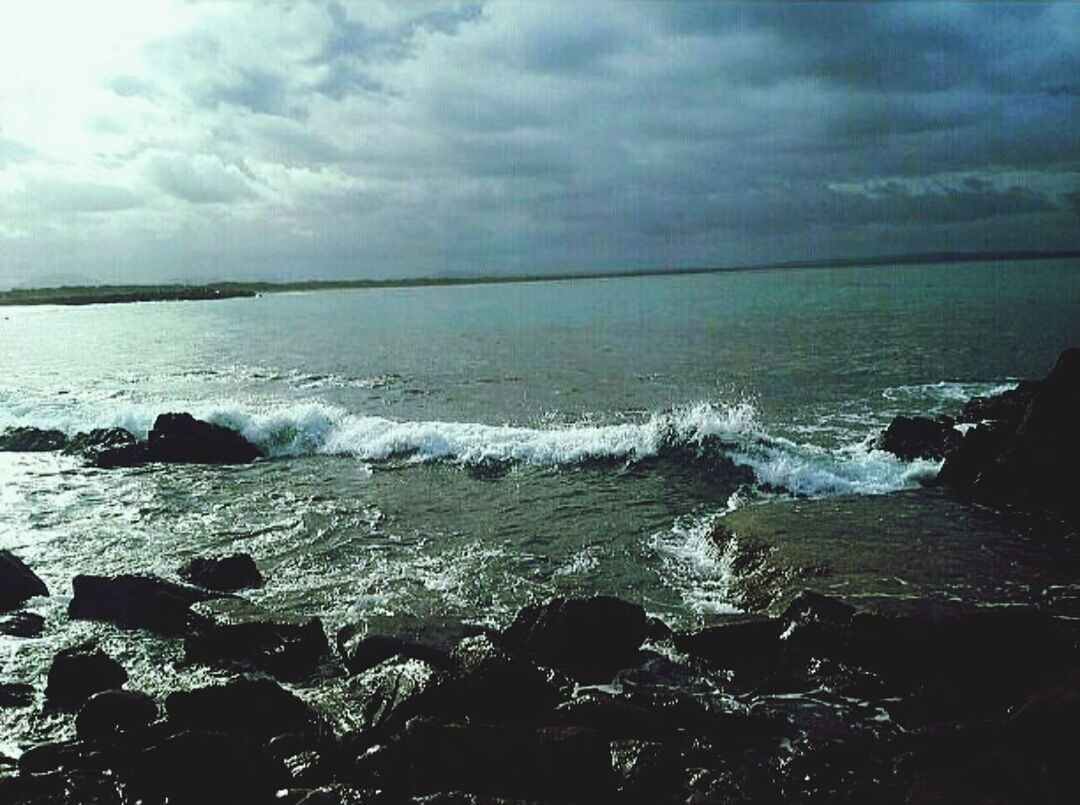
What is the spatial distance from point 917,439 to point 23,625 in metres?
20.7

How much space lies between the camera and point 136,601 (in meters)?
12.2

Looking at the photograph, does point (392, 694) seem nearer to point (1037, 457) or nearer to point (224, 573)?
point (224, 573)

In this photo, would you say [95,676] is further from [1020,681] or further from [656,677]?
[1020,681]

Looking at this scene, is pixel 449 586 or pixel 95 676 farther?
pixel 449 586

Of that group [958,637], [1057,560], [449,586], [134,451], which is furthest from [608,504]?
[134,451]

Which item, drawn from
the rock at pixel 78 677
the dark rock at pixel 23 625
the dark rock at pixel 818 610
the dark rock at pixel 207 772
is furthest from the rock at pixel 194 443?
the dark rock at pixel 818 610

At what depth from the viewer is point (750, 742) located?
8.23 m

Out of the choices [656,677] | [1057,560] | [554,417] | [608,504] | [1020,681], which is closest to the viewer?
[1020,681]

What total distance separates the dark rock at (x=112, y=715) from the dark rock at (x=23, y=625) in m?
3.63

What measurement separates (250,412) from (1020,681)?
2711 cm

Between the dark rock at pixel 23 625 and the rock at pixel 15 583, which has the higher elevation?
the rock at pixel 15 583

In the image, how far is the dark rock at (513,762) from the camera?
7.26 m

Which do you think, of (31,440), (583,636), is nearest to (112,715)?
(583,636)

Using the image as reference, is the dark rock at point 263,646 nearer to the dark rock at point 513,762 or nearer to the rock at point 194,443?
the dark rock at point 513,762
